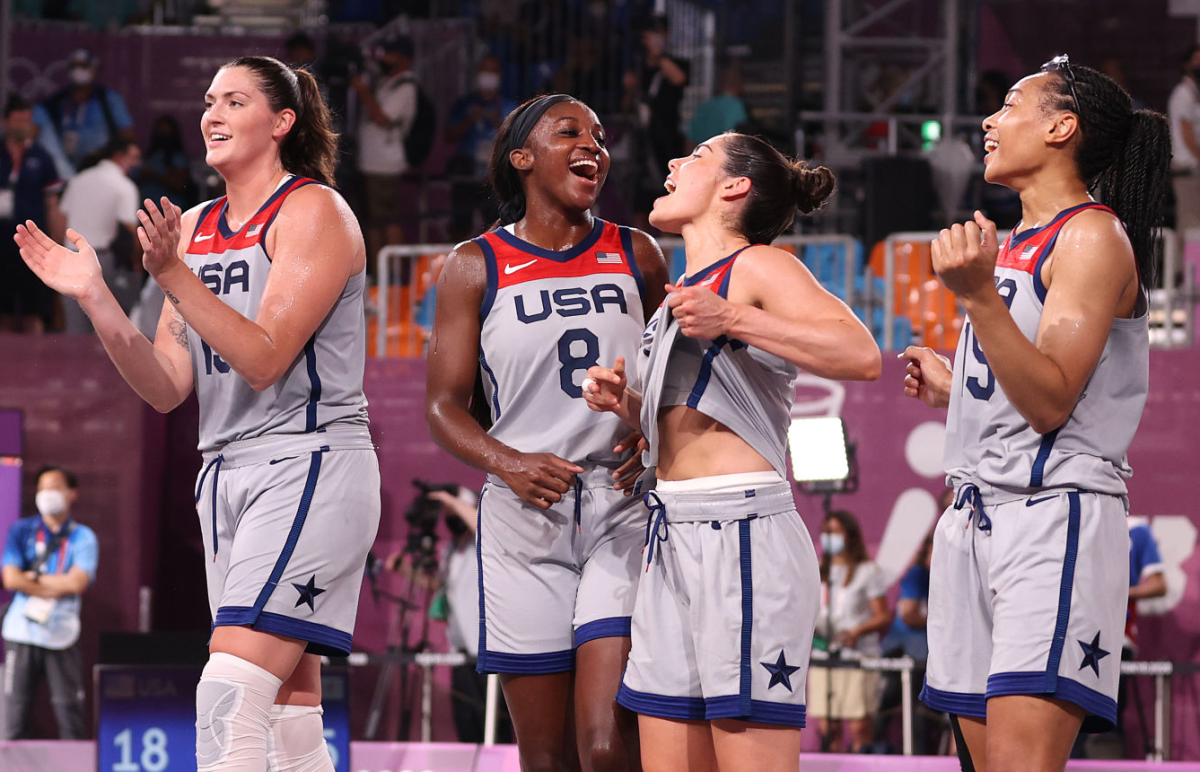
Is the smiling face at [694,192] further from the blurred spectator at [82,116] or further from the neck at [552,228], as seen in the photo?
the blurred spectator at [82,116]

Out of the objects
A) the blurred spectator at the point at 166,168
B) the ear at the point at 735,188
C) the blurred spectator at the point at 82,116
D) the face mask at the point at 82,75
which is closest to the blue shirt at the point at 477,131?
the blurred spectator at the point at 166,168

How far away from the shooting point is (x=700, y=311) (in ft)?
10.1

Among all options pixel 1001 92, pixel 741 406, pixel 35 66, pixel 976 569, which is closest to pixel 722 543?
pixel 741 406

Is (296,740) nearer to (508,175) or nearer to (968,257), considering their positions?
(508,175)

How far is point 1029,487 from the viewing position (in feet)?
9.96

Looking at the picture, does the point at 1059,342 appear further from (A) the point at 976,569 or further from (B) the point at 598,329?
(B) the point at 598,329

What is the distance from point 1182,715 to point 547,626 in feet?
20.3

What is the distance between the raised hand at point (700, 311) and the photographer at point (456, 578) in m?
5.70

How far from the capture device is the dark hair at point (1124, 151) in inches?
125

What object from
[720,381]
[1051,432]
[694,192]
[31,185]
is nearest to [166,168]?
[31,185]

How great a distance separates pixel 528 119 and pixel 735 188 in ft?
2.48

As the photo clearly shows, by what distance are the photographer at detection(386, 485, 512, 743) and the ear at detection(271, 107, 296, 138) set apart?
512 centimetres

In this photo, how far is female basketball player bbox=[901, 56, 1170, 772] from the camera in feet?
9.59

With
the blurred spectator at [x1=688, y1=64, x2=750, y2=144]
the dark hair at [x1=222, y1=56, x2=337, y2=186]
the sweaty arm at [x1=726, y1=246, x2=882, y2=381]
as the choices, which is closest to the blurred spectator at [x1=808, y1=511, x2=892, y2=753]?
the blurred spectator at [x1=688, y1=64, x2=750, y2=144]
